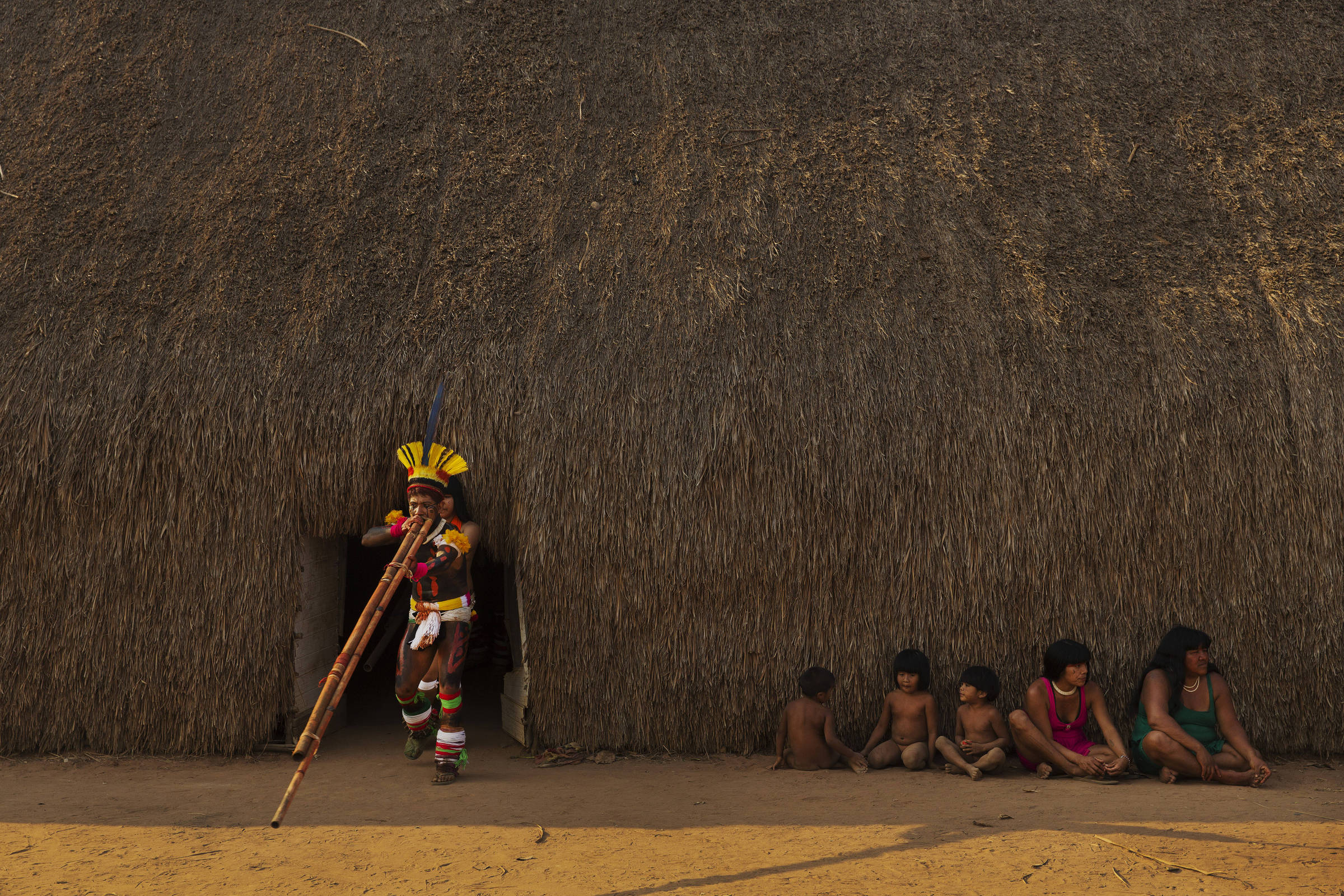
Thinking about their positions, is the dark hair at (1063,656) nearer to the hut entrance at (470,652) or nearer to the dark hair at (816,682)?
the dark hair at (816,682)

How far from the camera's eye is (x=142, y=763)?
4320 mm

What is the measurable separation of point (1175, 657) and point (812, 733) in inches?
65.2

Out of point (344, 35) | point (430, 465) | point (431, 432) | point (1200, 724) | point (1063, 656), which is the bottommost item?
point (1200, 724)

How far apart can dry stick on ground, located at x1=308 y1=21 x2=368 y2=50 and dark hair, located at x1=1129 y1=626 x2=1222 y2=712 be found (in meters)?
5.74

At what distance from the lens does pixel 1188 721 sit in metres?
4.09

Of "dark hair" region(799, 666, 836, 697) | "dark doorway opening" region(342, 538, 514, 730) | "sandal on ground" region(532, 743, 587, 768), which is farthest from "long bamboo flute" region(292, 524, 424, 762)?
"dark hair" region(799, 666, 836, 697)

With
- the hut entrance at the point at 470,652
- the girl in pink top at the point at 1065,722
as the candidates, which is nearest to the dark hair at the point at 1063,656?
the girl in pink top at the point at 1065,722

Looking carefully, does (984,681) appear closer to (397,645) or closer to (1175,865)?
(1175,865)

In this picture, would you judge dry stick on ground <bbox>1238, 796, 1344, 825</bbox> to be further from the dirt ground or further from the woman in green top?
the woman in green top

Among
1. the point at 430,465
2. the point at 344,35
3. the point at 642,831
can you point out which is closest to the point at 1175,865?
the point at 642,831

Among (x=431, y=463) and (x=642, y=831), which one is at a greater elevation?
(x=431, y=463)

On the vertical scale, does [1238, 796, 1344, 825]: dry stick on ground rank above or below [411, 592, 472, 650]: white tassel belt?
below

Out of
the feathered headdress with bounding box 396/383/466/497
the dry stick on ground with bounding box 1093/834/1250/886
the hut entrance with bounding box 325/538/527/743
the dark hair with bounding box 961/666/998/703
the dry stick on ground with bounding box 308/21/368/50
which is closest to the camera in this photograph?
the dry stick on ground with bounding box 1093/834/1250/886

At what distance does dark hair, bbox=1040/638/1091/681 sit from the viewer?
403 centimetres
